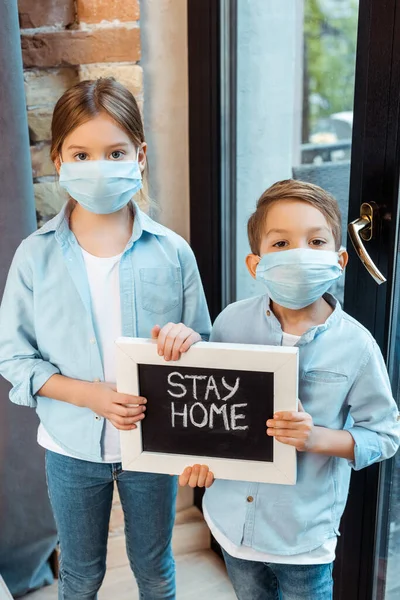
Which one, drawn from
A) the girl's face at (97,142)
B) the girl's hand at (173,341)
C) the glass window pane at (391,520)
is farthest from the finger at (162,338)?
the glass window pane at (391,520)

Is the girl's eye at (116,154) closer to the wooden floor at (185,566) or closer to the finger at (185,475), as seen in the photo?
the finger at (185,475)

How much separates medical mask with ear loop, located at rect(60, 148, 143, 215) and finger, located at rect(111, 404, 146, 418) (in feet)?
1.06

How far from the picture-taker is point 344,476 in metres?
1.14

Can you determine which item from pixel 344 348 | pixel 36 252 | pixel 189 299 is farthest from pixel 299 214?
A: pixel 36 252

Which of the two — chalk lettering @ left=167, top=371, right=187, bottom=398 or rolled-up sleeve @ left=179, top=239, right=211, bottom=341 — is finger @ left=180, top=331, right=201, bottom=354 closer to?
chalk lettering @ left=167, top=371, right=187, bottom=398

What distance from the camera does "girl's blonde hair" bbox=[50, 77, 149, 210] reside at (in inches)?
46.3

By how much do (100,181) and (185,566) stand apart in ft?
3.85

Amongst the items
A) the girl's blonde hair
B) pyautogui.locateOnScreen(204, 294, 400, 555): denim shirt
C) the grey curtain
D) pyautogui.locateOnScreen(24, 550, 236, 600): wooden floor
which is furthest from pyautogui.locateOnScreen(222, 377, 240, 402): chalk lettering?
pyautogui.locateOnScreen(24, 550, 236, 600): wooden floor

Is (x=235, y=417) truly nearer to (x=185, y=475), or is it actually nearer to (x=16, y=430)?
(x=185, y=475)

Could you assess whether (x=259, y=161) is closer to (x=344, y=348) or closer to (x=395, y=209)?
(x=395, y=209)

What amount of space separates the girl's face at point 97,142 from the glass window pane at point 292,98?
44 cm

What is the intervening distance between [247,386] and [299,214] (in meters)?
0.26

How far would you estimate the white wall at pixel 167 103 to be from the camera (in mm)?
1660

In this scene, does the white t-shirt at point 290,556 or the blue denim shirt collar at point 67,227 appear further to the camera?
the blue denim shirt collar at point 67,227
